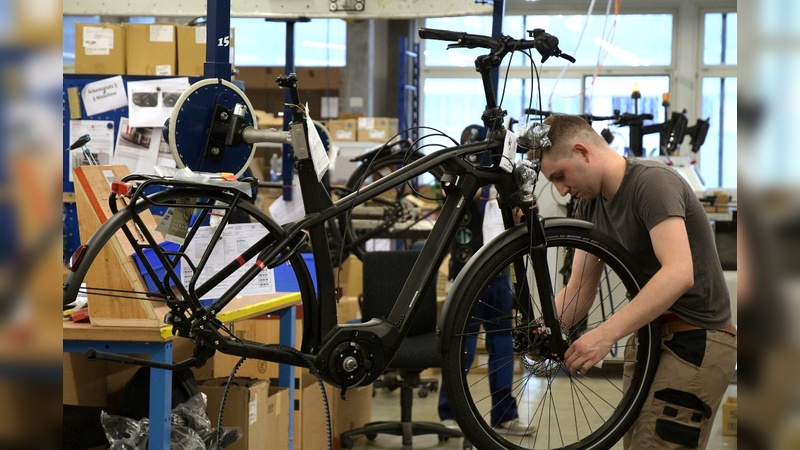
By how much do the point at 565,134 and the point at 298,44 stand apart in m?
9.55

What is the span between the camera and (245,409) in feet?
9.34

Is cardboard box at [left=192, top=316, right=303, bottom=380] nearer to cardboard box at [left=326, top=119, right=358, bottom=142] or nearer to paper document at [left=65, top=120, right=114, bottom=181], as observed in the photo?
paper document at [left=65, top=120, right=114, bottom=181]

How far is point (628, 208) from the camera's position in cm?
239

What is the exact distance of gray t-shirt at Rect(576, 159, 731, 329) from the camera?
7.68 feet

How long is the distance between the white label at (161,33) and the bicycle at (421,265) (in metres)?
1.89

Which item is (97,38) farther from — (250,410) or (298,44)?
(298,44)

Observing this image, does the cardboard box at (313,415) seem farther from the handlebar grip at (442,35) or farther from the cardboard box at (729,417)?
the cardboard box at (729,417)

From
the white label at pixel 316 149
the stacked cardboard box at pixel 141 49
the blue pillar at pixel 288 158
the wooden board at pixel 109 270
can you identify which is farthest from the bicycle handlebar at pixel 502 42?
the blue pillar at pixel 288 158

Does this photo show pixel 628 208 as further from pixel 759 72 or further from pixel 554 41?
pixel 759 72

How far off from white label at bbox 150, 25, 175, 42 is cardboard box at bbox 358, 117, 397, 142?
5044mm

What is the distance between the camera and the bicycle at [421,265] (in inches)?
82.4

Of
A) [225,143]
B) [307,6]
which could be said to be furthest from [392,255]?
[225,143]

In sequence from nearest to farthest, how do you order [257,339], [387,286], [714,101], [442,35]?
[442,35], [257,339], [387,286], [714,101]

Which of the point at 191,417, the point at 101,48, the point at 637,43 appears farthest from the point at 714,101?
the point at 191,417
